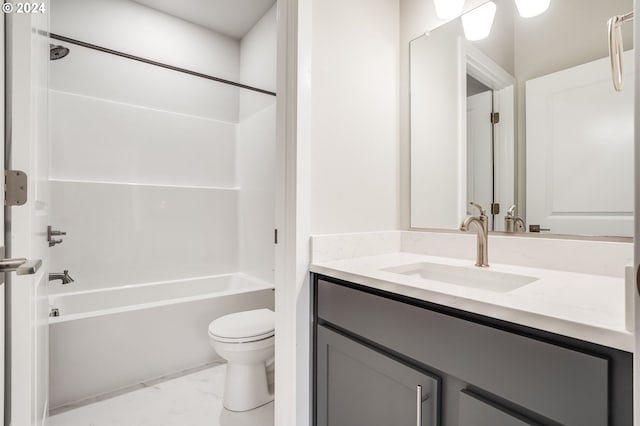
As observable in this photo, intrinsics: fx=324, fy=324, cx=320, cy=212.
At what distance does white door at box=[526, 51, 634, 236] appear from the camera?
0.98 m

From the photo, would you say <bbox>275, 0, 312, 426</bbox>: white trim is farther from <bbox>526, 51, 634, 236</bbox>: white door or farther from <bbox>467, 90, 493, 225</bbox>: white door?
<bbox>526, 51, 634, 236</bbox>: white door

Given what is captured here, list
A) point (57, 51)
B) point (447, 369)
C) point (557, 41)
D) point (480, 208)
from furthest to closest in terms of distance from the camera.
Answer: point (57, 51), point (480, 208), point (557, 41), point (447, 369)

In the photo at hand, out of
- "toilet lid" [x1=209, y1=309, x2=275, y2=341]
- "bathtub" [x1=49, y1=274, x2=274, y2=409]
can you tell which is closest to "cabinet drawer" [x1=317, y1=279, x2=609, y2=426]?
"toilet lid" [x1=209, y1=309, x2=275, y2=341]

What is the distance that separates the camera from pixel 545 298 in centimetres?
76

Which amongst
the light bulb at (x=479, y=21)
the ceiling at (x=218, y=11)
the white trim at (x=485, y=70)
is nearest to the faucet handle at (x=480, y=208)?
the white trim at (x=485, y=70)

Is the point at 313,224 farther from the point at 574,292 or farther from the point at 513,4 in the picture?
the point at 513,4

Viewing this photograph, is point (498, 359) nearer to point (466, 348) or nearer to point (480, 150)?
point (466, 348)

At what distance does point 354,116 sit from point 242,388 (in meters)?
1.45

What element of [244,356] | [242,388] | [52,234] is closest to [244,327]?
[244,356]

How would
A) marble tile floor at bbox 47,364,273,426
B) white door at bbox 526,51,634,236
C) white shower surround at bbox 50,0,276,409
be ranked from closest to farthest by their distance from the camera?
white door at bbox 526,51,634,236 < marble tile floor at bbox 47,364,273,426 < white shower surround at bbox 50,0,276,409

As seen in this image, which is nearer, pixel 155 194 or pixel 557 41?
pixel 557 41

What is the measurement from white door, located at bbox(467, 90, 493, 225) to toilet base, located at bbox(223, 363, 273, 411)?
1.34 m

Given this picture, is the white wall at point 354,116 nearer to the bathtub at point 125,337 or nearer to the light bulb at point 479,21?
the light bulb at point 479,21

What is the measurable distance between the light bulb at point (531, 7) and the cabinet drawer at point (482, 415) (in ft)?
4.30
